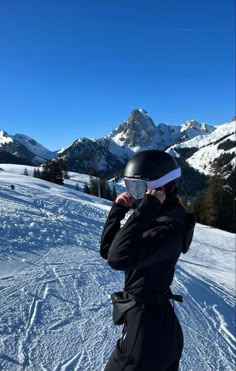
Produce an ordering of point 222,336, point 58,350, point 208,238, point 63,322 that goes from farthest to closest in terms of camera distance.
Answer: point 208,238 < point 222,336 < point 63,322 < point 58,350

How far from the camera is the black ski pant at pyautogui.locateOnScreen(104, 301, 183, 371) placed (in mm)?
2805

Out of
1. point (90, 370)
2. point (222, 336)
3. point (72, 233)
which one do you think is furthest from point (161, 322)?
point (72, 233)

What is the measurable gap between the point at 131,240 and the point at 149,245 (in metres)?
0.16


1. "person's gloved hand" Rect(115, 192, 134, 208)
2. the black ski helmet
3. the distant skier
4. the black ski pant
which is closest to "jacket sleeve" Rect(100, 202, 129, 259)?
"person's gloved hand" Rect(115, 192, 134, 208)

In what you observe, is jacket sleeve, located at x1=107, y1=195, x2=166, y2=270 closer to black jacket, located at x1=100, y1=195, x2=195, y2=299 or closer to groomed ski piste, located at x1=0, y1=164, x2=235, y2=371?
black jacket, located at x1=100, y1=195, x2=195, y2=299

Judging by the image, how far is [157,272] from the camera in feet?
9.54

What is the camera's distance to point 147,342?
2805 millimetres

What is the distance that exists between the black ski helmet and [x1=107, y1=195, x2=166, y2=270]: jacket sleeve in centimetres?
33

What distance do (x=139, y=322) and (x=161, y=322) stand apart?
0.59ft

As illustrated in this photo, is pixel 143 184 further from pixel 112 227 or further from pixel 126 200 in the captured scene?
pixel 112 227

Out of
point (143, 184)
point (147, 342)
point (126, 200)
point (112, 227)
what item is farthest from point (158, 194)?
point (147, 342)

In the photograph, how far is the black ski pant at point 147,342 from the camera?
9.20 ft

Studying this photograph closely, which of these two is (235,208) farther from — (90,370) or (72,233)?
(90,370)

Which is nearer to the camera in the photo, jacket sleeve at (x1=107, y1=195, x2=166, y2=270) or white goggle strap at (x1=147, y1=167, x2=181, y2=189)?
jacket sleeve at (x1=107, y1=195, x2=166, y2=270)
